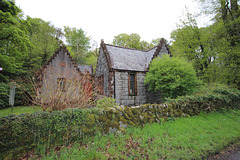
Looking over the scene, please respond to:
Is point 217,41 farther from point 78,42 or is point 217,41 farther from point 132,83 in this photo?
point 78,42

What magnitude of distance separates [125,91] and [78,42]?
2960 cm

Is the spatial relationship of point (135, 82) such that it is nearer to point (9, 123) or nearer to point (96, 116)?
point (96, 116)

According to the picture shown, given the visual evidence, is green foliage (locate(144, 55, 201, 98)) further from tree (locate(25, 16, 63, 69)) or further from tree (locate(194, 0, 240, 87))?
tree (locate(25, 16, 63, 69))

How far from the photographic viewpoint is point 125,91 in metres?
13.1

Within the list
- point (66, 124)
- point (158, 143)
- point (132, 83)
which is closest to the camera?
point (66, 124)

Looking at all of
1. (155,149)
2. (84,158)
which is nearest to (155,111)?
(155,149)

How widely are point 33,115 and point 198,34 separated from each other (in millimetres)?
18634

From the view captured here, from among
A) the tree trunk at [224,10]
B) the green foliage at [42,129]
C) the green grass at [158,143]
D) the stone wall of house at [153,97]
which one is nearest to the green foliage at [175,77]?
the stone wall of house at [153,97]

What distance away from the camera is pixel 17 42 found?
44.8 ft

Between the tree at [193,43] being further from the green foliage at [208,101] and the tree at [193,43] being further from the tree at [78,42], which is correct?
the tree at [78,42]

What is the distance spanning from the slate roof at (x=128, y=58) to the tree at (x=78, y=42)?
78.5 ft

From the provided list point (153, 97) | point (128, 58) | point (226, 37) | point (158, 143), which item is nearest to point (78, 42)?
point (128, 58)

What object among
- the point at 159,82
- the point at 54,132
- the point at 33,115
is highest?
the point at 159,82

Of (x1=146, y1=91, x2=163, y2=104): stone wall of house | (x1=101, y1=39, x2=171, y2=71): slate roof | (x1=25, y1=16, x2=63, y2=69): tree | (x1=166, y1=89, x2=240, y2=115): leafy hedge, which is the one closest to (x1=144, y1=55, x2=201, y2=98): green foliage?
(x1=166, y1=89, x2=240, y2=115): leafy hedge
